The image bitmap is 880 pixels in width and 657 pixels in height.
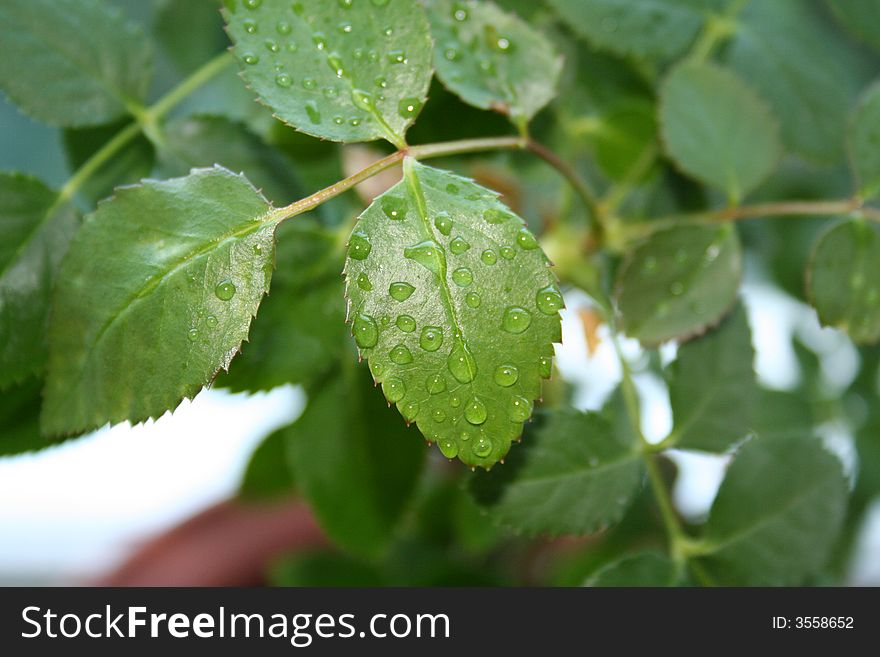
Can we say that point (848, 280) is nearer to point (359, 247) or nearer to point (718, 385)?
point (718, 385)

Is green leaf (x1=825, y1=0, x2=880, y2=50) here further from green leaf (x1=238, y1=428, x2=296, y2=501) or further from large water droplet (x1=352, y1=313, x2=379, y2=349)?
green leaf (x1=238, y1=428, x2=296, y2=501)

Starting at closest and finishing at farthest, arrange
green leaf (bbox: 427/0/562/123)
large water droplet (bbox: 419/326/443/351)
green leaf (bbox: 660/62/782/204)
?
large water droplet (bbox: 419/326/443/351) < green leaf (bbox: 427/0/562/123) < green leaf (bbox: 660/62/782/204)

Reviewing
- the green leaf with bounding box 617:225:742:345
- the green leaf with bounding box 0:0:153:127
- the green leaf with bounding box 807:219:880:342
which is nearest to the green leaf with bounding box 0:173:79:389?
the green leaf with bounding box 0:0:153:127

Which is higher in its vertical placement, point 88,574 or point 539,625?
point 88,574

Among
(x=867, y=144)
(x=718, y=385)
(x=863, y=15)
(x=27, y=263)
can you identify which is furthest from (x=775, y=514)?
(x=27, y=263)

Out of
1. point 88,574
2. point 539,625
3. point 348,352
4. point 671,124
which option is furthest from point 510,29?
point 88,574

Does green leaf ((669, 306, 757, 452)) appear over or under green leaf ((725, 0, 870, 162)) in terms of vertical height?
under

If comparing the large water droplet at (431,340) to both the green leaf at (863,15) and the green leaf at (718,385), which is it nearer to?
the green leaf at (718,385)

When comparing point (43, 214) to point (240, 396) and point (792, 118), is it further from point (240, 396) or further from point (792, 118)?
point (792, 118)
